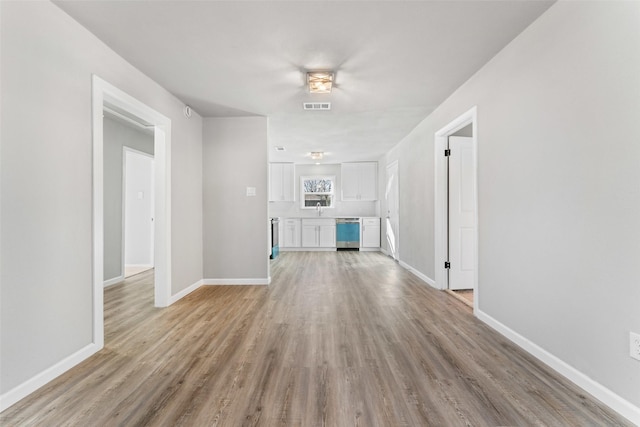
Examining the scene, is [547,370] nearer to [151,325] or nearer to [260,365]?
[260,365]

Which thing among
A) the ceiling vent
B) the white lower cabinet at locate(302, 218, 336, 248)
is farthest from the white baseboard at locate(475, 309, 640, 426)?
the white lower cabinet at locate(302, 218, 336, 248)

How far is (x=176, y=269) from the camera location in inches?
137

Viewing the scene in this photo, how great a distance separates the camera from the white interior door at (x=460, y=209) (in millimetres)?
3771

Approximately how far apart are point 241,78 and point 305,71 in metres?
0.68

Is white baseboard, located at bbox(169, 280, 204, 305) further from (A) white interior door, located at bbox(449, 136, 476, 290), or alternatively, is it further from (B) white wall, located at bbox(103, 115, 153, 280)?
(A) white interior door, located at bbox(449, 136, 476, 290)

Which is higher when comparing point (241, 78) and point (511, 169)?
point (241, 78)

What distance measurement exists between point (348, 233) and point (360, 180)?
1501 millimetres

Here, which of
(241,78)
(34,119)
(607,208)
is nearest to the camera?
(607,208)

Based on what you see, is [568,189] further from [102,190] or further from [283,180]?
[283,180]

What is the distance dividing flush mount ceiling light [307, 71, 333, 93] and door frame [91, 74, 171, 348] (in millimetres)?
1656

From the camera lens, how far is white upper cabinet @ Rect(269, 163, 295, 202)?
7.98 meters

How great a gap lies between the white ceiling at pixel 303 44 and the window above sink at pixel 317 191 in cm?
451

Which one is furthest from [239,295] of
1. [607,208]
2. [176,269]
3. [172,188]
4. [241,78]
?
[607,208]

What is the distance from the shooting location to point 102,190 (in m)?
2.27
